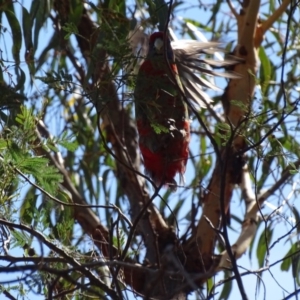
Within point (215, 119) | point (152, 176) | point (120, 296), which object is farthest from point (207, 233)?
point (120, 296)

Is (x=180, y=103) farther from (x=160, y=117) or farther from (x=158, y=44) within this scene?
(x=160, y=117)

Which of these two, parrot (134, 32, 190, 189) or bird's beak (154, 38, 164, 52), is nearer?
parrot (134, 32, 190, 189)

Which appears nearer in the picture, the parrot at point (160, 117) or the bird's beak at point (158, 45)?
the parrot at point (160, 117)

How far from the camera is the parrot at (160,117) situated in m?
1.68

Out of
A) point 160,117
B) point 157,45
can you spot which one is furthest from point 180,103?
point 160,117

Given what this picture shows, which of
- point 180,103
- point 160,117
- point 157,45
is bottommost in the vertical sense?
point 160,117

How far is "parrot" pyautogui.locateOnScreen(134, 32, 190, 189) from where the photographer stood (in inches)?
66.3

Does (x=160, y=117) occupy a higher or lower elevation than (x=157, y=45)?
lower

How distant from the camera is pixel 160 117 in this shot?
192cm

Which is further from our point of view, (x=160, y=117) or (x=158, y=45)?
(x=158, y=45)

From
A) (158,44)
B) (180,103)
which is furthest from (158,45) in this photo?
(180,103)

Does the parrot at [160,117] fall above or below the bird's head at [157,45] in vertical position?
below

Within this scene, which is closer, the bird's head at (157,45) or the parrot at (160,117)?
the parrot at (160,117)

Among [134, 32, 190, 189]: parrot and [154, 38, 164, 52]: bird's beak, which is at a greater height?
[154, 38, 164, 52]: bird's beak
